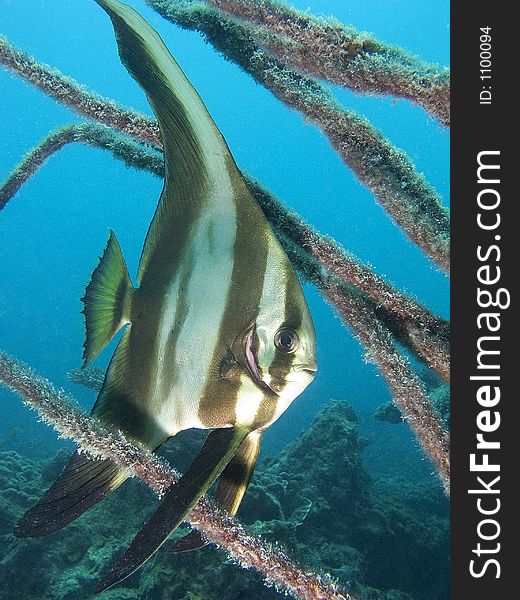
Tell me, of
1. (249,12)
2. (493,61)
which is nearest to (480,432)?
(493,61)

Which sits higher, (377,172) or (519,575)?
(377,172)

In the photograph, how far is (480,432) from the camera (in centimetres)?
138

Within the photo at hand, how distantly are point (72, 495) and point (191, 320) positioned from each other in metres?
0.47

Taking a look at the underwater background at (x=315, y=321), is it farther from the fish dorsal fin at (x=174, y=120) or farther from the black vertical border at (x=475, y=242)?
the fish dorsal fin at (x=174, y=120)

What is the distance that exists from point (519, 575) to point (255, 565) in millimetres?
763

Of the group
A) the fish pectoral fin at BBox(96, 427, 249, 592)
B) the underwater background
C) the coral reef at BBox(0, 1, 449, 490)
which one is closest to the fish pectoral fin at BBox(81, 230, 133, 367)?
the underwater background

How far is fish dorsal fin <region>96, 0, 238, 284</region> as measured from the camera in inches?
37.5

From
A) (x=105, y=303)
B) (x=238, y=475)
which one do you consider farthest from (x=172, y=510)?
(x=105, y=303)

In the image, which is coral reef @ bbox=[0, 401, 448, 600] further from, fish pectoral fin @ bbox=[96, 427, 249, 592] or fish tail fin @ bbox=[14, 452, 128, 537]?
fish pectoral fin @ bbox=[96, 427, 249, 592]

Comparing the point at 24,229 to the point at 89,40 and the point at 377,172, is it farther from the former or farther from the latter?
the point at 377,172

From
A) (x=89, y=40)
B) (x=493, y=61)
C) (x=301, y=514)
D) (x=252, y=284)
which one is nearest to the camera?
(x=252, y=284)

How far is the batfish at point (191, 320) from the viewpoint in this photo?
95 cm

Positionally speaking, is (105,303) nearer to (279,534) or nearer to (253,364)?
(253,364)

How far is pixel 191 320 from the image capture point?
3.29ft
